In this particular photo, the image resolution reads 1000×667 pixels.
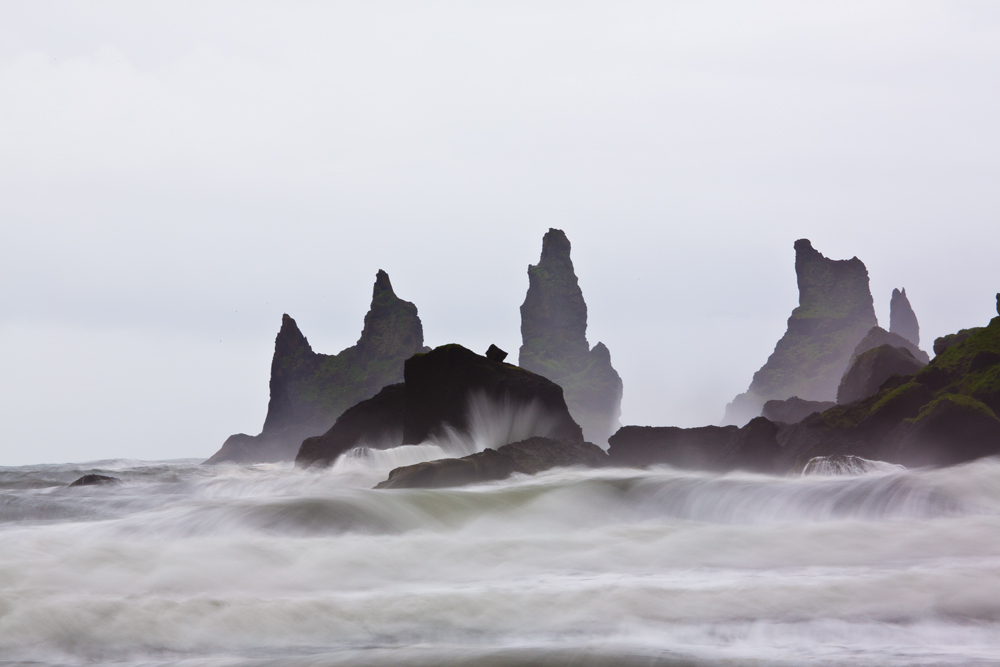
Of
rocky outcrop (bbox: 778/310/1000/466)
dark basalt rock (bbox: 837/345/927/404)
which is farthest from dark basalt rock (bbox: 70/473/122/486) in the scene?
dark basalt rock (bbox: 837/345/927/404)

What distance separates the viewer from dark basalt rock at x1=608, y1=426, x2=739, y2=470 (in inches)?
832

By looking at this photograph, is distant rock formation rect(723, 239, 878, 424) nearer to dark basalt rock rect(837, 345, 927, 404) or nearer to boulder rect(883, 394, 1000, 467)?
dark basalt rock rect(837, 345, 927, 404)

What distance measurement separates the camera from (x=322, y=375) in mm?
96500

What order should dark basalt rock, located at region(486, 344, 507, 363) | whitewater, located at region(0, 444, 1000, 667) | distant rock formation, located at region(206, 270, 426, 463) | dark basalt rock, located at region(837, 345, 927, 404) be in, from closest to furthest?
whitewater, located at region(0, 444, 1000, 667) → dark basalt rock, located at region(486, 344, 507, 363) → dark basalt rock, located at region(837, 345, 927, 404) → distant rock formation, located at region(206, 270, 426, 463)

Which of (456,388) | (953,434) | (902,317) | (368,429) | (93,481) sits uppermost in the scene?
(902,317)

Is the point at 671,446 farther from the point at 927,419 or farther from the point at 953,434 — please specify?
the point at 953,434

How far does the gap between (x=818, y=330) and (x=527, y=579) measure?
98.3 meters

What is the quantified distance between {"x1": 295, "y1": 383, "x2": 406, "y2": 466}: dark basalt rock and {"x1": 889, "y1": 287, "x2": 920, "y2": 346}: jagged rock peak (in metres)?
113

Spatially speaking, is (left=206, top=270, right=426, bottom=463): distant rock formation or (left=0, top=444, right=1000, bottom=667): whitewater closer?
(left=0, top=444, right=1000, bottom=667): whitewater

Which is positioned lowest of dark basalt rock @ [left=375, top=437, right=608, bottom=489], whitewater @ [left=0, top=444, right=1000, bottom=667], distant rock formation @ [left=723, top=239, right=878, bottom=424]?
whitewater @ [left=0, top=444, right=1000, bottom=667]

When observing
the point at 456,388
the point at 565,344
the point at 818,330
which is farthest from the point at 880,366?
the point at 565,344

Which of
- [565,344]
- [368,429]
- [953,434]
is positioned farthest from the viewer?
[565,344]

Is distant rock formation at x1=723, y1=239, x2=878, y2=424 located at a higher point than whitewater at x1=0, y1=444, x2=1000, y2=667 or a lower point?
higher

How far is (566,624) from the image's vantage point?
6664 mm
